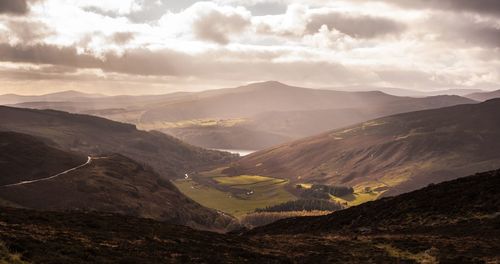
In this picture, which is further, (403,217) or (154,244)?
(403,217)

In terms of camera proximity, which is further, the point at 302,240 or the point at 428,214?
the point at 428,214

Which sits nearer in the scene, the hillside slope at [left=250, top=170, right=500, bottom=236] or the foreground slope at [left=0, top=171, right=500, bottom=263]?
the foreground slope at [left=0, top=171, right=500, bottom=263]

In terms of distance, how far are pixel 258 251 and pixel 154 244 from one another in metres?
12.0

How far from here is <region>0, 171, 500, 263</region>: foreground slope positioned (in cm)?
3988

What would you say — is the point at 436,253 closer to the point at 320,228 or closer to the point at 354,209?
the point at 320,228

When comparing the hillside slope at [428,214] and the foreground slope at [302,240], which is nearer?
the foreground slope at [302,240]

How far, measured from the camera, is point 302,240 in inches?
2398

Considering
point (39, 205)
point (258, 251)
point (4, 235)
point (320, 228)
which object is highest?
point (4, 235)

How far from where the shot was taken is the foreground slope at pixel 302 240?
39.9 metres

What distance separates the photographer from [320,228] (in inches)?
3206

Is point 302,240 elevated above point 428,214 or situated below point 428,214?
below

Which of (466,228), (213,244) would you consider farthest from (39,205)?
(466,228)

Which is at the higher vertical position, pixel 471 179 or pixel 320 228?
pixel 471 179

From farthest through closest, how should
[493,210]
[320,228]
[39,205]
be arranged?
[39,205] → [320,228] → [493,210]
